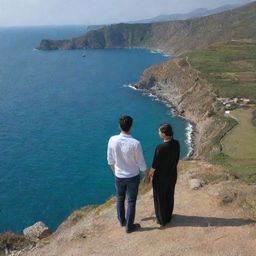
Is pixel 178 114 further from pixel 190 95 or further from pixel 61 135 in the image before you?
pixel 61 135

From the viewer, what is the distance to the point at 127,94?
103m

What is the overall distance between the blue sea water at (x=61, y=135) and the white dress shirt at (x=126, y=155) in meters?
30.3

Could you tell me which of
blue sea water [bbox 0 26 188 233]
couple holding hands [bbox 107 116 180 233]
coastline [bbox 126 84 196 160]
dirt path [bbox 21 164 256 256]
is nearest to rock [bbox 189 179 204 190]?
dirt path [bbox 21 164 256 256]

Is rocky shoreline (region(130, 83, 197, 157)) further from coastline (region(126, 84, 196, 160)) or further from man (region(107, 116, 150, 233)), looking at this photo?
man (region(107, 116, 150, 233))

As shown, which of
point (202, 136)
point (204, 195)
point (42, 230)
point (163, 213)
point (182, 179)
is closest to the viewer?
point (163, 213)

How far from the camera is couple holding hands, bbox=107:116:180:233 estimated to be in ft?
31.1

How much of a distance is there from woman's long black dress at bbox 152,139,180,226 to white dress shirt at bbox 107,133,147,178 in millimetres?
584

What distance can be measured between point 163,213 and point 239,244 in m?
2.43

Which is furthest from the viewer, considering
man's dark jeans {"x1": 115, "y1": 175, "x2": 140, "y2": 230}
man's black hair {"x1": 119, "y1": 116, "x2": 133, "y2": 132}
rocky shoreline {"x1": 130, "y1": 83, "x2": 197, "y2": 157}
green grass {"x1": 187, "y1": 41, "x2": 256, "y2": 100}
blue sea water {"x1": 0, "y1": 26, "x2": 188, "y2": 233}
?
green grass {"x1": 187, "y1": 41, "x2": 256, "y2": 100}

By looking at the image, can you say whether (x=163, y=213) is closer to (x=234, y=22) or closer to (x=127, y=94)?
(x=127, y=94)

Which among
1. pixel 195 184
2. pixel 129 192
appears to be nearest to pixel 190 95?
pixel 195 184

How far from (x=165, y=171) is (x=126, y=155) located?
1.41 metres

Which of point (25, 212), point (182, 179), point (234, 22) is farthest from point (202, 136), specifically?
point (234, 22)

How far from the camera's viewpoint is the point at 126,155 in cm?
957
